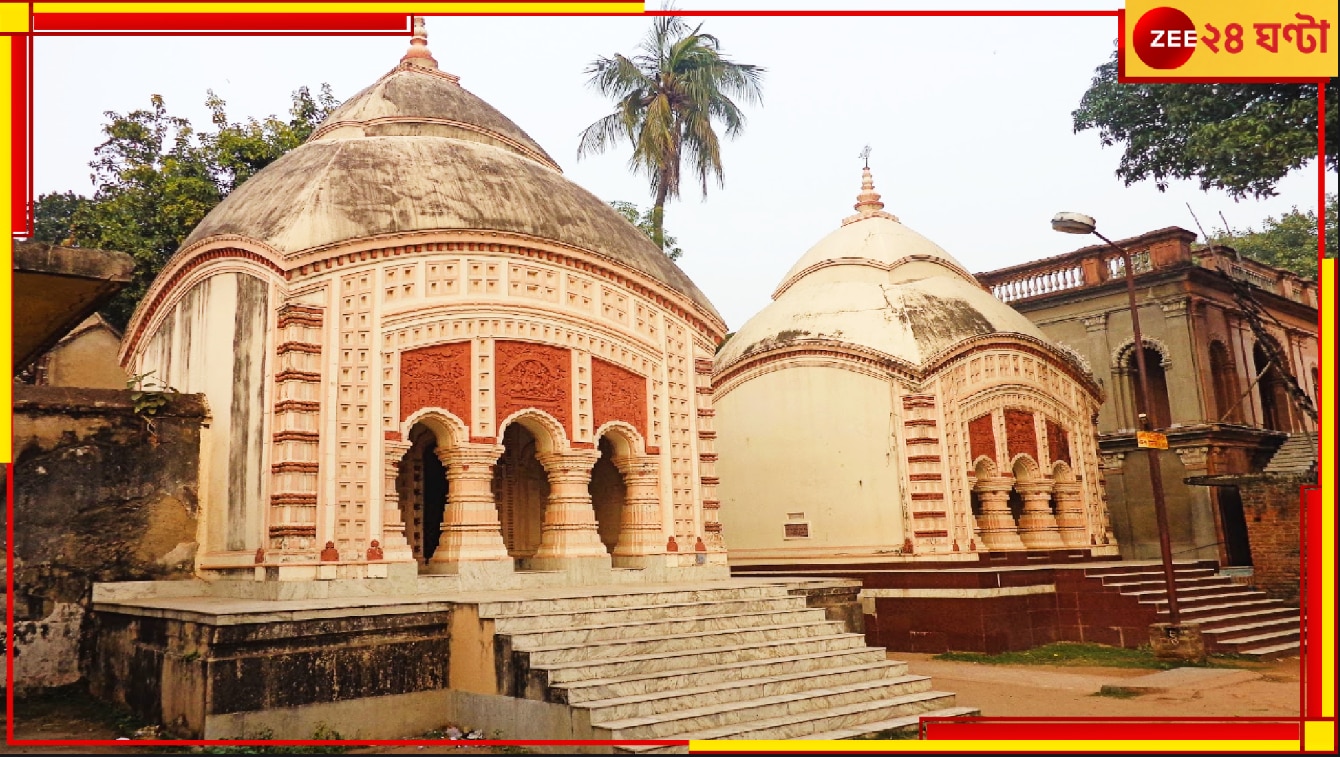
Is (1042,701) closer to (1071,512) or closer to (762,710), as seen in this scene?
(762,710)

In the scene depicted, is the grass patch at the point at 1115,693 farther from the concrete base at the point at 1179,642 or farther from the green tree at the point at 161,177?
the green tree at the point at 161,177

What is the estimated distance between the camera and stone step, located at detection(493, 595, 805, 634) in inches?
352

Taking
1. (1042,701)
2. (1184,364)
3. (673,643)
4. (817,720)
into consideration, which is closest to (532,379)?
(673,643)

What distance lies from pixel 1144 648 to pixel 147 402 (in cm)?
1281

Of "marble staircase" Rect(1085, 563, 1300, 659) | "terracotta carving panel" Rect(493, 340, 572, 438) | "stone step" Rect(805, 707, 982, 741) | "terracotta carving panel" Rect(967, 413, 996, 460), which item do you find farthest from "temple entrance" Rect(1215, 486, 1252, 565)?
"terracotta carving panel" Rect(493, 340, 572, 438)

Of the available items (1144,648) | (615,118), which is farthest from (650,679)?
(615,118)

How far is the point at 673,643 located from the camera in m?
9.41

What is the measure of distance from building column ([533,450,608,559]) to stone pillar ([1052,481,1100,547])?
34.5ft

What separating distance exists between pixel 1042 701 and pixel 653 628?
402cm

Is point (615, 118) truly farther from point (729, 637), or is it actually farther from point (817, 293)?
point (729, 637)

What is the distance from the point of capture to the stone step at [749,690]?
7.91 m

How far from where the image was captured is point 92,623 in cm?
1078

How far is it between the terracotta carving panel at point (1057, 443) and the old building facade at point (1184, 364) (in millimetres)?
3849

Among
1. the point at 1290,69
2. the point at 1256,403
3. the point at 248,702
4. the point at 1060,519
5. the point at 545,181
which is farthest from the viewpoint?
the point at 1256,403
